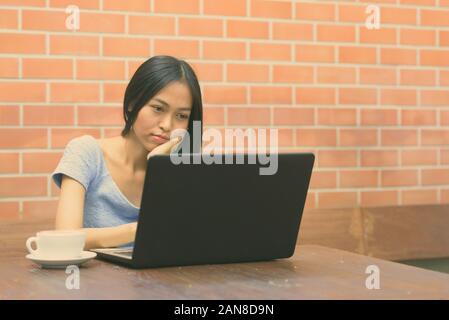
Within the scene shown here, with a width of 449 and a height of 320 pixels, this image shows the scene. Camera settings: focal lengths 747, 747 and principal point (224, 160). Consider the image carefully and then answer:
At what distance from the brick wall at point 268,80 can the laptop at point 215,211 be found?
969mm

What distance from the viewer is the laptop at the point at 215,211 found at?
4.35 ft

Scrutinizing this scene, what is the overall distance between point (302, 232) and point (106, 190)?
82 centimetres

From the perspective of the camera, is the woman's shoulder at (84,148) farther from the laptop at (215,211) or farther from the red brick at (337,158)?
the red brick at (337,158)

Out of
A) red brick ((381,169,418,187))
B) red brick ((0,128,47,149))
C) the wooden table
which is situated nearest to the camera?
the wooden table

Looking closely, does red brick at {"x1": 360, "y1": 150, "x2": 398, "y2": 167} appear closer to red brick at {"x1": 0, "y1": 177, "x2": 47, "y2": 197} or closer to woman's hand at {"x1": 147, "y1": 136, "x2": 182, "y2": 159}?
woman's hand at {"x1": 147, "y1": 136, "x2": 182, "y2": 159}

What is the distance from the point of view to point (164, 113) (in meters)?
2.01

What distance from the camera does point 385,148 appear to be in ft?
9.18

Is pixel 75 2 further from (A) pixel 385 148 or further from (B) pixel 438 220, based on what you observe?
(B) pixel 438 220

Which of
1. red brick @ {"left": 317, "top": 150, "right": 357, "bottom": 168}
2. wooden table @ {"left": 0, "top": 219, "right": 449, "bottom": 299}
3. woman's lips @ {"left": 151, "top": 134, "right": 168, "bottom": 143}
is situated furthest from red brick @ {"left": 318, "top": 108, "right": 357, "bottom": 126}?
wooden table @ {"left": 0, "top": 219, "right": 449, "bottom": 299}

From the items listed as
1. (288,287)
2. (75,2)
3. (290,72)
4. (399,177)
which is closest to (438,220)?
(399,177)

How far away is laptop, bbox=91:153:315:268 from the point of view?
4.35 ft

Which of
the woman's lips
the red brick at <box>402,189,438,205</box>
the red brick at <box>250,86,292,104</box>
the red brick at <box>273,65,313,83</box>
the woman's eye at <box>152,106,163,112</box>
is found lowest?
the red brick at <box>402,189,438,205</box>

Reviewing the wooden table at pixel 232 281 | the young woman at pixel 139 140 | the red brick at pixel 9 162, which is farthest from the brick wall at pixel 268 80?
the wooden table at pixel 232 281

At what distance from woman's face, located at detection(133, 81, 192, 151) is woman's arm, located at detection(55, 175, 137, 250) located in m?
0.24
